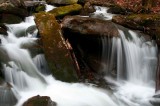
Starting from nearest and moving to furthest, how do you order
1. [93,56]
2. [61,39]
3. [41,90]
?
[41,90], [61,39], [93,56]

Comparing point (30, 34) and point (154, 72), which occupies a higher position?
point (30, 34)

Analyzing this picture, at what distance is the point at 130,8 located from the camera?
14.8 metres

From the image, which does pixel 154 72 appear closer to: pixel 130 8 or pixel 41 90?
pixel 41 90

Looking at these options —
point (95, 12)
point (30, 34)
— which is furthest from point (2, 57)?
point (95, 12)

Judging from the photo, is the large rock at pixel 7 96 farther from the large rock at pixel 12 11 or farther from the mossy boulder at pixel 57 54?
the large rock at pixel 12 11

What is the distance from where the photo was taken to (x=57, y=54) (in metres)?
9.41

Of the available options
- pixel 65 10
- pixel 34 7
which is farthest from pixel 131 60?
pixel 34 7

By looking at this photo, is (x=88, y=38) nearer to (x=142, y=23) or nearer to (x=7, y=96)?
(x=142, y=23)

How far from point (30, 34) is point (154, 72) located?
438 cm

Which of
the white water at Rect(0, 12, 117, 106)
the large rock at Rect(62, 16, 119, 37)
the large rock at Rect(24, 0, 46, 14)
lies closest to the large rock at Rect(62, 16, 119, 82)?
the large rock at Rect(62, 16, 119, 37)

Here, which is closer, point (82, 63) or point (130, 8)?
point (82, 63)

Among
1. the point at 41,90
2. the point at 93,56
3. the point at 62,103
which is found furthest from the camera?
the point at 93,56

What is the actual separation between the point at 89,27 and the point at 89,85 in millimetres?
1824

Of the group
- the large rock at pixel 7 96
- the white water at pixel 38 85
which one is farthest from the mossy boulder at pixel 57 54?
the large rock at pixel 7 96
